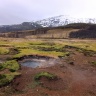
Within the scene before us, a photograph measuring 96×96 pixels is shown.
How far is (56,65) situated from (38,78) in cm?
1026

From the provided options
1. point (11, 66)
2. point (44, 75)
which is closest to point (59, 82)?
point (44, 75)

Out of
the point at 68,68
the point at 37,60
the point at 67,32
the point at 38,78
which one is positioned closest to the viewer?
the point at 38,78

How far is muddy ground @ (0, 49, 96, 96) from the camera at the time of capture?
105 ft

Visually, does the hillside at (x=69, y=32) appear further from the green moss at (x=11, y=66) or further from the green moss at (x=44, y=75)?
the green moss at (x=44, y=75)

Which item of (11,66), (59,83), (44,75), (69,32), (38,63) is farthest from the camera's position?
(69,32)

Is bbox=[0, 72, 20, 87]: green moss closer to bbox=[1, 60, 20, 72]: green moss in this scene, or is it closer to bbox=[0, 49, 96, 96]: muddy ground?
bbox=[0, 49, 96, 96]: muddy ground

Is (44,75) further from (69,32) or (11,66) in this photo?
(69,32)

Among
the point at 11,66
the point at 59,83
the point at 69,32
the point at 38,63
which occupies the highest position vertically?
the point at 11,66

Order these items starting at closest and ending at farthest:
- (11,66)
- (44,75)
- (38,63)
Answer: (44,75) < (11,66) < (38,63)

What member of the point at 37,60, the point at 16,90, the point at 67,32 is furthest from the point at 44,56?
the point at 67,32

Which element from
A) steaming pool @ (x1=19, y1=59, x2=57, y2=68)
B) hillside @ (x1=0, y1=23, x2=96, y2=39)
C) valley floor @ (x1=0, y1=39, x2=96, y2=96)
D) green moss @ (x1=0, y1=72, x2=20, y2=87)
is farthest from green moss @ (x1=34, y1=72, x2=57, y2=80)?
hillside @ (x1=0, y1=23, x2=96, y2=39)

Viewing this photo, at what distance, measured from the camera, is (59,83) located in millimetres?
35344

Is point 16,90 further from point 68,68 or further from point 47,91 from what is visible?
point 68,68

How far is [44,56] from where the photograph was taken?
52.7 meters
